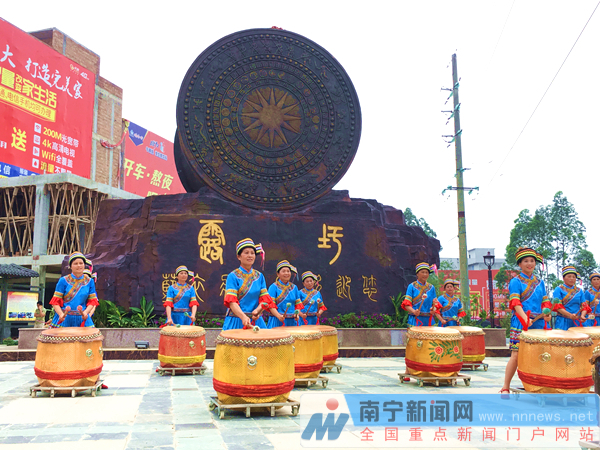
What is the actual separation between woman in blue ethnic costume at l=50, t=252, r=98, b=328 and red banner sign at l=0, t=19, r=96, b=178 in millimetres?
18545

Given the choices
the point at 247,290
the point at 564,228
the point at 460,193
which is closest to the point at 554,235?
the point at 564,228

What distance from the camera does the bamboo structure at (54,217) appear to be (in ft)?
67.0

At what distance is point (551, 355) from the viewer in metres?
4.72

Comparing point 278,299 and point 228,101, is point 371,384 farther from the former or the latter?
point 228,101

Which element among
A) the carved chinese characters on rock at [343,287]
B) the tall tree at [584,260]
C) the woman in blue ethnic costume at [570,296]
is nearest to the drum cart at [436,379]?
the woman in blue ethnic costume at [570,296]

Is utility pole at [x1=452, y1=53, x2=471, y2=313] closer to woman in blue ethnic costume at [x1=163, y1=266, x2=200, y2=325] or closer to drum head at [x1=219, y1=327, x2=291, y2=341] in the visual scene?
woman in blue ethnic costume at [x1=163, y1=266, x2=200, y2=325]

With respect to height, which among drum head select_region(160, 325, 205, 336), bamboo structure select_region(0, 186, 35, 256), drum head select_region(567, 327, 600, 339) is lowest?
drum head select_region(160, 325, 205, 336)

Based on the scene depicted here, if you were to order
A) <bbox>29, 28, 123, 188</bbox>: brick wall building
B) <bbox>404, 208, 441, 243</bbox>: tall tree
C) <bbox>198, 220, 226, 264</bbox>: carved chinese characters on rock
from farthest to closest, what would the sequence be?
1. <bbox>404, 208, 441, 243</bbox>: tall tree
2. <bbox>29, 28, 123, 188</bbox>: brick wall building
3. <bbox>198, 220, 226, 264</bbox>: carved chinese characters on rock

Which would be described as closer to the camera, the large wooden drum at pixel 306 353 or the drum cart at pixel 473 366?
the large wooden drum at pixel 306 353

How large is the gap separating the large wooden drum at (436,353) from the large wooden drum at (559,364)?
1.24 metres

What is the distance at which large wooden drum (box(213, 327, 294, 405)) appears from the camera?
4176 mm

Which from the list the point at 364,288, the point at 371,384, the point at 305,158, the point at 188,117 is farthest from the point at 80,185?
the point at 371,384

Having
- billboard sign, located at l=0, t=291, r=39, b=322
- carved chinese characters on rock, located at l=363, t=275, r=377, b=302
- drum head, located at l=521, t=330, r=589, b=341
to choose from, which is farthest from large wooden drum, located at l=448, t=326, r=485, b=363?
billboard sign, located at l=0, t=291, r=39, b=322

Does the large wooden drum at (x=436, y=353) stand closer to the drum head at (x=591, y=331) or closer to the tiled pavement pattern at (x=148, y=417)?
the tiled pavement pattern at (x=148, y=417)
